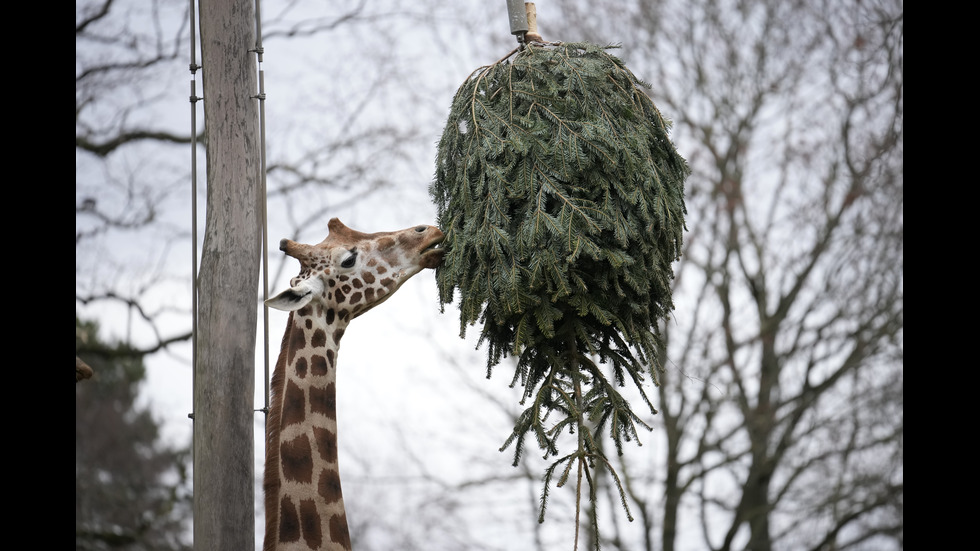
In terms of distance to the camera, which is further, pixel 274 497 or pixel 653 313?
pixel 653 313

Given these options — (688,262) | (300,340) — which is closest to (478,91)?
(300,340)

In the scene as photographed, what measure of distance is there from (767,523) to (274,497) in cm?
591

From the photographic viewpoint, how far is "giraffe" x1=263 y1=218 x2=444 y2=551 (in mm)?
3279

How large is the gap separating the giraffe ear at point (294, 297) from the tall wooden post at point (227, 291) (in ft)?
1.34

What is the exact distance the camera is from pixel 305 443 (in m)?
3.34

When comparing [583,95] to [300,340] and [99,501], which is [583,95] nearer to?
[300,340]

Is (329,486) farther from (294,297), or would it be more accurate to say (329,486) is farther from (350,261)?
(350,261)

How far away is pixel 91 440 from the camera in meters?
9.02

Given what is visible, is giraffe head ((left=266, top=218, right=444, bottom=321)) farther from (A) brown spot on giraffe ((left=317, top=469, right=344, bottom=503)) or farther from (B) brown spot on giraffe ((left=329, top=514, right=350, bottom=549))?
(B) brown spot on giraffe ((left=329, top=514, right=350, bottom=549))

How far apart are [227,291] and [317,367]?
0.52m

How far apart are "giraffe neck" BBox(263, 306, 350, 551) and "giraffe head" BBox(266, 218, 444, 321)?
0.22 feet

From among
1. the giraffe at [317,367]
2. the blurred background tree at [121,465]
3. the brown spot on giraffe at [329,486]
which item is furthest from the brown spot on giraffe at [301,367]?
the blurred background tree at [121,465]

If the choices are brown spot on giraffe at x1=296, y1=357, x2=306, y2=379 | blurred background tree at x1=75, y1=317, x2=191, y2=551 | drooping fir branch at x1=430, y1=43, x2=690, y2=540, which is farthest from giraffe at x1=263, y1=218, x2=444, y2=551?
blurred background tree at x1=75, y1=317, x2=191, y2=551

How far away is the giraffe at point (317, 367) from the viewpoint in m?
3.28
